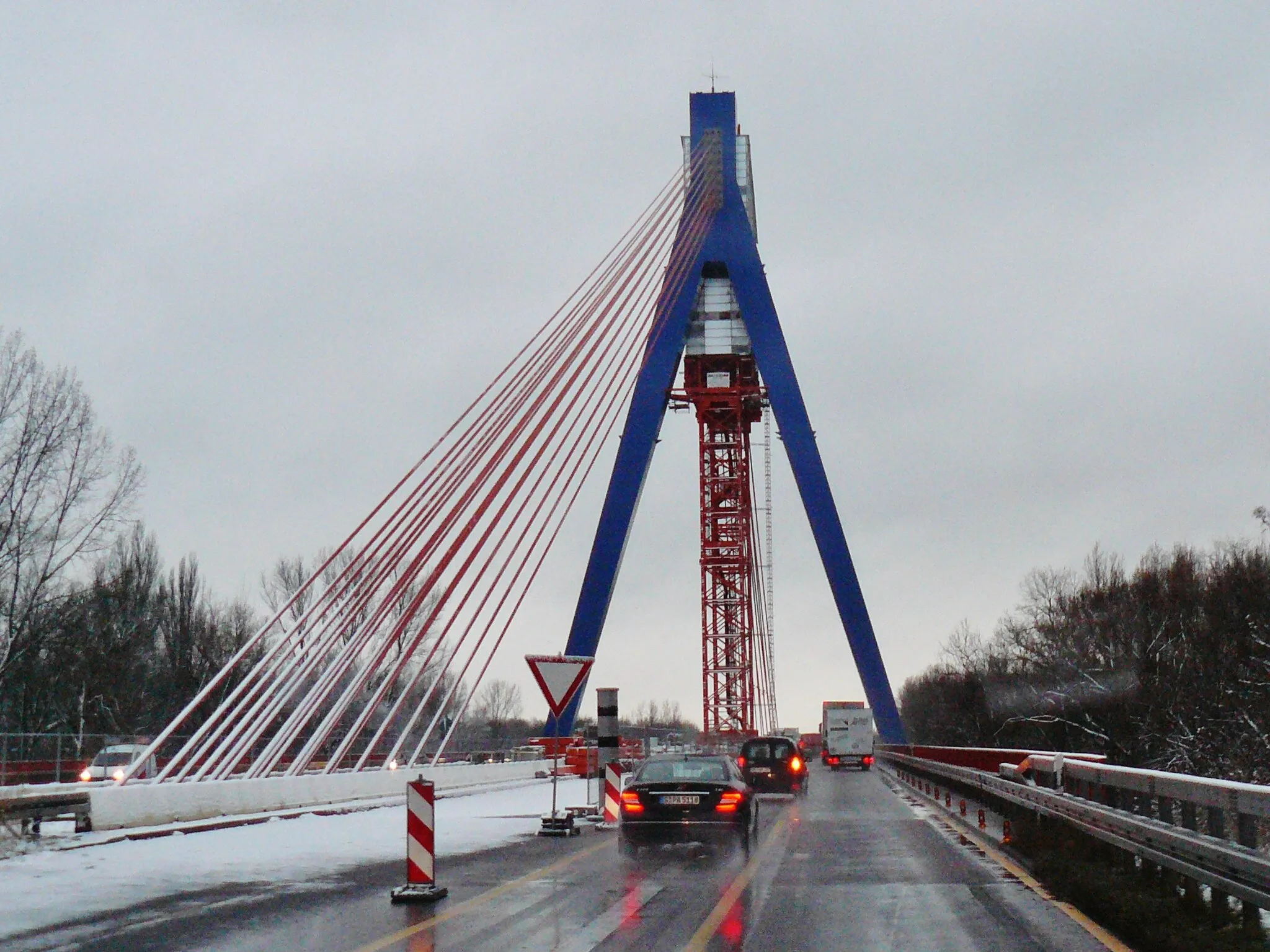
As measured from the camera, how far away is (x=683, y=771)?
1708cm

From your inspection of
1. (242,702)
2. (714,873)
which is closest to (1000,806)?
(714,873)

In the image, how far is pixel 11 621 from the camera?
140 feet

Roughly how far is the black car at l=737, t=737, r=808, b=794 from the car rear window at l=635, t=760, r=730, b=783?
49.7ft

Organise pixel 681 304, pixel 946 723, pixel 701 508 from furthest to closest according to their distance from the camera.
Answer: pixel 946 723, pixel 701 508, pixel 681 304

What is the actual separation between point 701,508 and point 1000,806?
4141cm

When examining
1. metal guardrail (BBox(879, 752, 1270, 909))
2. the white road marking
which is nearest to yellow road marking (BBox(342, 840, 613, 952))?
the white road marking

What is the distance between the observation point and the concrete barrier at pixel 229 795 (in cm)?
1805

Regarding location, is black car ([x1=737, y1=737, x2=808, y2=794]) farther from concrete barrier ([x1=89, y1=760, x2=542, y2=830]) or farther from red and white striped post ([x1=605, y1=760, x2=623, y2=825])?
red and white striped post ([x1=605, y1=760, x2=623, y2=825])

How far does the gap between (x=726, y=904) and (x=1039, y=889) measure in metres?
2.84

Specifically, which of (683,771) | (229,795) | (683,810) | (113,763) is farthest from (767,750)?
(113,763)

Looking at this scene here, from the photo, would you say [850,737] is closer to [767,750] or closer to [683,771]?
[767,750]

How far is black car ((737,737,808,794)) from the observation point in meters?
32.4

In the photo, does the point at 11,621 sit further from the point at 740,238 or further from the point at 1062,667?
the point at 1062,667

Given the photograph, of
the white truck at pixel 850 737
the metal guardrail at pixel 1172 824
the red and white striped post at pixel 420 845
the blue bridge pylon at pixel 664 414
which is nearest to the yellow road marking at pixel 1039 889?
the metal guardrail at pixel 1172 824
